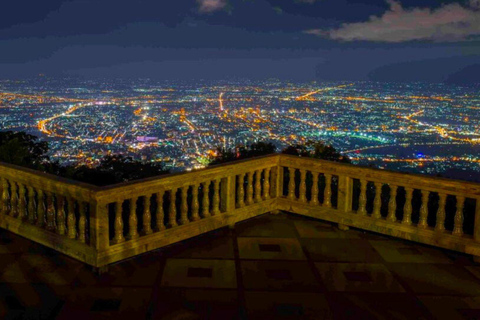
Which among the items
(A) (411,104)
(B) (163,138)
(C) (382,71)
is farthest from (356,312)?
(C) (382,71)

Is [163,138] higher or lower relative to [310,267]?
lower

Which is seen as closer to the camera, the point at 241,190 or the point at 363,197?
the point at 363,197

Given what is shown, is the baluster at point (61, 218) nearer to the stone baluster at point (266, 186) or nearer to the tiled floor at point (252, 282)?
the tiled floor at point (252, 282)

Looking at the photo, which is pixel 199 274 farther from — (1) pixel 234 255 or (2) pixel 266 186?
(2) pixel 266 186

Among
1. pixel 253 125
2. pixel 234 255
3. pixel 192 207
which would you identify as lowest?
pixel 253 125

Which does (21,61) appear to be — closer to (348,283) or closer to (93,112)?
(93,112)

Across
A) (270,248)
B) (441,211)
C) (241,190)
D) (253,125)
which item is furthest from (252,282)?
(253,125)

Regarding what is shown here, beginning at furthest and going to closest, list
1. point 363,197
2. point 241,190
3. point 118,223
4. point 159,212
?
point 241,190 → point 363,197 → point 159,212 → point 118,223
